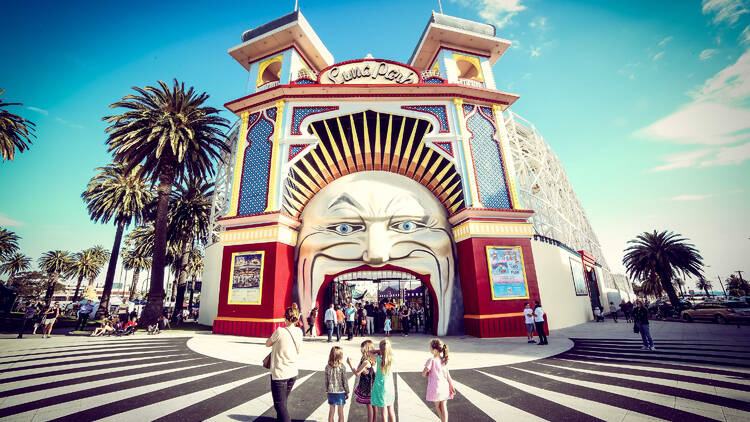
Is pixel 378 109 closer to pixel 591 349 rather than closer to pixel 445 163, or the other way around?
pixel 445 163

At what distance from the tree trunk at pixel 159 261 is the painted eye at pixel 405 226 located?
45.0ft

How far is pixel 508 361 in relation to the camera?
820 cm

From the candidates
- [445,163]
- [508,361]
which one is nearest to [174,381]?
[508,361]

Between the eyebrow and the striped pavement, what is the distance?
8250 millimetres

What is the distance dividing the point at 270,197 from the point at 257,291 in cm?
454

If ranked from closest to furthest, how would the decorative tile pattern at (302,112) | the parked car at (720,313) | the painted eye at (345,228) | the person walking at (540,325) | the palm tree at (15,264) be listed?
1. the person walking at (540,325)
2. the painted eye at (345,228)
3. the decorative tile pattern at (302,112)
4. the parked car at (720,313)
5. the palm tree at (15,264)

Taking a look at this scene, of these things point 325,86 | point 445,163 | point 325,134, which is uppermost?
point 325,86

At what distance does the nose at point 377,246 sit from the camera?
13773mm

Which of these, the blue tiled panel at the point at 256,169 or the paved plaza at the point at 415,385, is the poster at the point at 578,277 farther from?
the blue tiled panel at the point at 256,169

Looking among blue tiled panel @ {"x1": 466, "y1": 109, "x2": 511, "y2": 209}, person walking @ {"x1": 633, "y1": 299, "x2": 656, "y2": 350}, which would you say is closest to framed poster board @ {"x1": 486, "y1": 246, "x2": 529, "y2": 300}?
blue tiled panel @ {"x1": 466, "y1": 109, "x2": 511, "y2": 209}

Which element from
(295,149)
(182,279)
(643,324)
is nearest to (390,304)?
(295,149)

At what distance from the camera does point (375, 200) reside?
1449 cm

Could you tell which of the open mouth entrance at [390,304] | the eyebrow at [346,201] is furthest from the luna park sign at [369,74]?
the open mouth entrance at [390,304]

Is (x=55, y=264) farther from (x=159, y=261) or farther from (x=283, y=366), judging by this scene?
(x=283, y=366)
